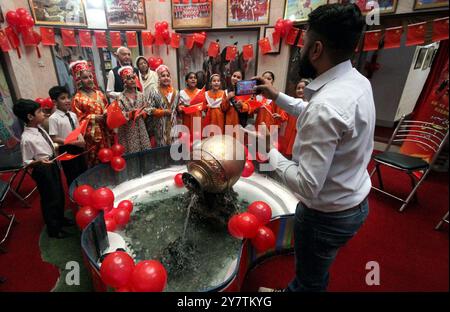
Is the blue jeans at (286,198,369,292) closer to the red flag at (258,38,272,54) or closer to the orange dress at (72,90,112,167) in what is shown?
the orange dress at (72,90,112,167)

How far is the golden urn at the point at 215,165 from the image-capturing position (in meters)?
1.90

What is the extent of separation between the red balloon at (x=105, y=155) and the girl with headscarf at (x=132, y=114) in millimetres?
410

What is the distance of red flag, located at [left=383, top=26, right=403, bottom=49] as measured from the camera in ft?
9.93

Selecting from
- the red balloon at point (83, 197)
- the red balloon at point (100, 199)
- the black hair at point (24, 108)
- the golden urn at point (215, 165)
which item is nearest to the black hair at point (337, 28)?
the golden urn at point (215, 165)

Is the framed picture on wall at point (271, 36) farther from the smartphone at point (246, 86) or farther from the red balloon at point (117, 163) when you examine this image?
the red balloon at point (117, 163)

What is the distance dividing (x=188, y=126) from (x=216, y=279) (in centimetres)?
240

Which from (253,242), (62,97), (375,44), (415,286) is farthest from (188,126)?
(415,286)

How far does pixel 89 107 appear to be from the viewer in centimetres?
275

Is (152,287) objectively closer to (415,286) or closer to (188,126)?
(415,286)

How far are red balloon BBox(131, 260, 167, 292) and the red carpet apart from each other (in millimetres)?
867

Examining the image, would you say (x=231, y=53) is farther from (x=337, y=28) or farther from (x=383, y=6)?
(x=337, y=28)

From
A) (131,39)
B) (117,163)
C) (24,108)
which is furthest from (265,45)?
(24,108)

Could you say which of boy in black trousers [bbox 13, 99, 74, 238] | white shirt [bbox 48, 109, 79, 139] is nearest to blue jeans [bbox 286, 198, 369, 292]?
boy in black trousers [bbox 13, 99, 74, 238]

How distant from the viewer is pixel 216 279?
183 centimetres
